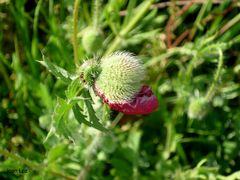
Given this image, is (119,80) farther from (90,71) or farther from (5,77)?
(5,77)

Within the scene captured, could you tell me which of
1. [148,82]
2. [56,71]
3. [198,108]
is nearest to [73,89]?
[56,71]

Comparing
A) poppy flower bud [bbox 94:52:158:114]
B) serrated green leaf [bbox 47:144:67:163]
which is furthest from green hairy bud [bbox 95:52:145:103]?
serrated green leaf [bbox 47:144:67:163]

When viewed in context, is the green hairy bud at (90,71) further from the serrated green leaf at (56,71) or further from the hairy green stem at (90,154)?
the hairy green stem at (90,154)

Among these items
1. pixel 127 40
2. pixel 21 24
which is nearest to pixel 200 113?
pixel 127 40

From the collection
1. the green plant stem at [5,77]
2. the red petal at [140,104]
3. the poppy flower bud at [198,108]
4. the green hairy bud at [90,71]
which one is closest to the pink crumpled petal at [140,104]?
the red petal at [140,104]

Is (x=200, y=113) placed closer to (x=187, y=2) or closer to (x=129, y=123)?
(x=129, y=123)

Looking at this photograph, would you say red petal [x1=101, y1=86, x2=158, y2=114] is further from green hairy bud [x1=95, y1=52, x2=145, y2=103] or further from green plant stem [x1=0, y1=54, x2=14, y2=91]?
green plant stem [x1=0, y1=54, x2=14, y2=91]
